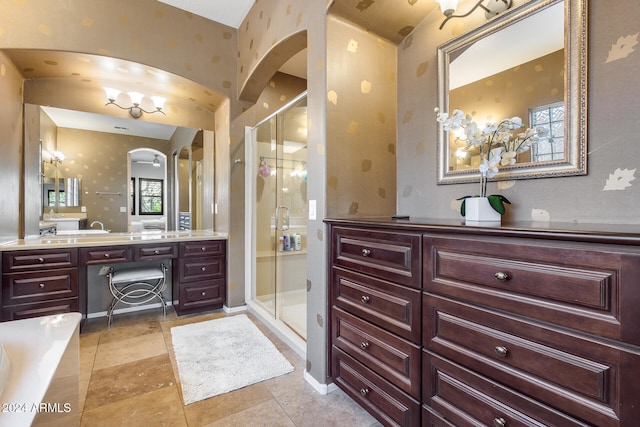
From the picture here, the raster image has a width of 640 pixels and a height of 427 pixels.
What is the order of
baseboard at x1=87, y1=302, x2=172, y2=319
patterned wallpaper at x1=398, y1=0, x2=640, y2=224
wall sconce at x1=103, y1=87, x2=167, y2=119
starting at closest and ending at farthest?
patterned wallpaper at x1=398, y1=0, x2=640, y2=224, baseboard at x1=87, y1=302, x2=172, y2=319, wall sconce at x1=103, y1=87, x2=167, y2=119

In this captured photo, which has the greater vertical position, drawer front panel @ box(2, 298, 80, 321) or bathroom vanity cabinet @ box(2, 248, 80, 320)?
bathroom vanity cabinet @ box(2, 248, 80, 320)

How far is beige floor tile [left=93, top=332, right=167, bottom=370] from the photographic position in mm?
2137

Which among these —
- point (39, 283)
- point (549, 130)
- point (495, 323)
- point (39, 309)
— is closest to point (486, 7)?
point (549, 130)

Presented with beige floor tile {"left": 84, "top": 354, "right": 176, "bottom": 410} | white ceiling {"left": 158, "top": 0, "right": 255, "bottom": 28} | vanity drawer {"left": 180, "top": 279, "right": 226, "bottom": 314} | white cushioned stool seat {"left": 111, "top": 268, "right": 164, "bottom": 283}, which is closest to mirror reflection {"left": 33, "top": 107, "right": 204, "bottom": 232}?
white cushioned stool seat {"left": 111, "top": 268, "right": 164, "bottom": 283}

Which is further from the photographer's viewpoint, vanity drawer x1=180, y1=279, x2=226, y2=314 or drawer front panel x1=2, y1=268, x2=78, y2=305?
vanity drawer x1=180, y1=279, x2=226, y2=314

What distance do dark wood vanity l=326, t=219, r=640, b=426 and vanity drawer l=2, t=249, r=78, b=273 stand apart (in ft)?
8.44

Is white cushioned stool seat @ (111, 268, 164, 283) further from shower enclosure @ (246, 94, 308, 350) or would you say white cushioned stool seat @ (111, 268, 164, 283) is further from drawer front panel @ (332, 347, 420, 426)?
drawer front panel @ (332, 347, 420, 426)

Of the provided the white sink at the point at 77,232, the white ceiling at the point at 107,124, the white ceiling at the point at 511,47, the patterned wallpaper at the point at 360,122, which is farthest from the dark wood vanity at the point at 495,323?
the white sink at the point at 77,232

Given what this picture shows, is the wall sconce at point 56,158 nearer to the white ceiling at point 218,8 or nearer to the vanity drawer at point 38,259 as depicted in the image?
the vanity drawer at point 38,259

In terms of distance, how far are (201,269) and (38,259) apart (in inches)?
51.7

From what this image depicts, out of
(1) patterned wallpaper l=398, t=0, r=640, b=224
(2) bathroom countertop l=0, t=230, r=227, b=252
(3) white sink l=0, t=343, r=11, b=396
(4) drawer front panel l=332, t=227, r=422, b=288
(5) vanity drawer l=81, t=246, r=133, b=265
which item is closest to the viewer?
(3) white sink l=0, t=343, r=11, b=396

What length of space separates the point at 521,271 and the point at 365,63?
65.1 inches

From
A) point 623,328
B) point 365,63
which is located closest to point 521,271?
point 623,328

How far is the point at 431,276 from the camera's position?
117 cm
